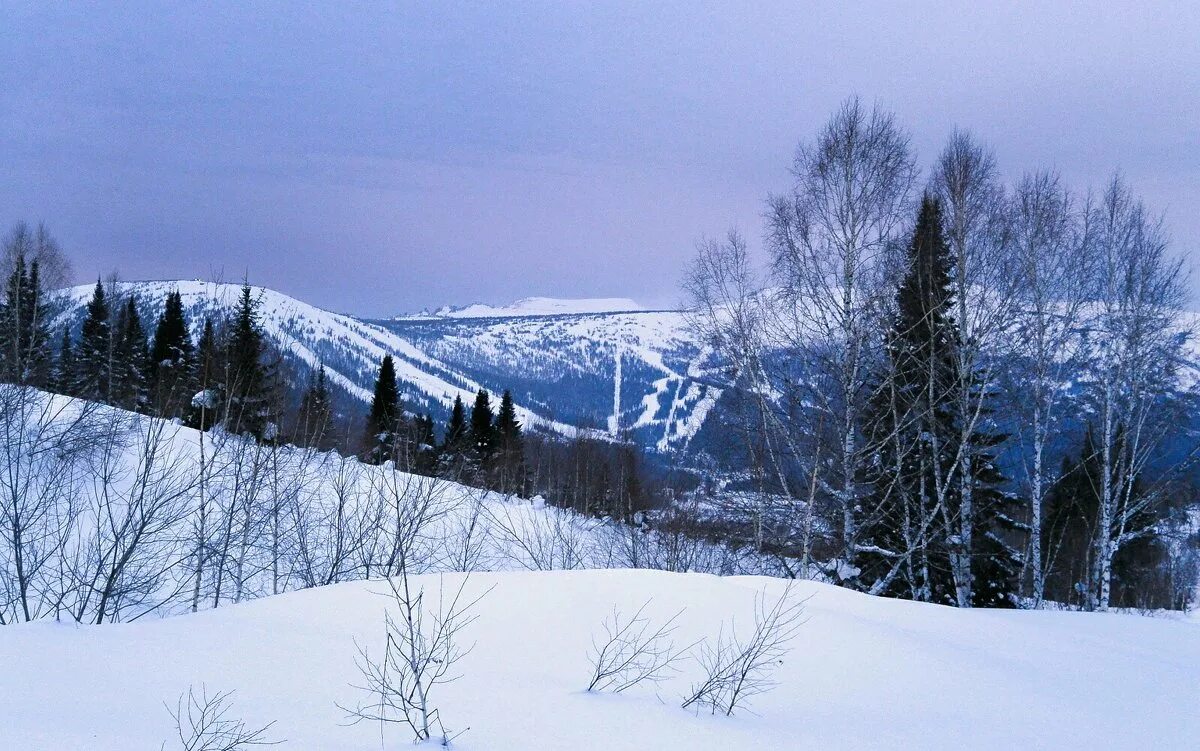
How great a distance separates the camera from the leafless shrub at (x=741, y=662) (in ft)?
13.1

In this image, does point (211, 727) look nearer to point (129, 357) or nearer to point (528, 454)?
point (129, 357)

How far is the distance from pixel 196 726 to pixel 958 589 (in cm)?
1212

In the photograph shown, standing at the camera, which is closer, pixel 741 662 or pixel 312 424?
pixel 741 662

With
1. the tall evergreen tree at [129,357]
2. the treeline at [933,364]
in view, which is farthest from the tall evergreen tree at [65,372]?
the treeline at [933,364]

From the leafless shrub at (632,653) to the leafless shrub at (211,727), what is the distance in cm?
170

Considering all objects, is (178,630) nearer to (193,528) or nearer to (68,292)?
(193,528)

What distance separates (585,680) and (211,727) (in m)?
2.02

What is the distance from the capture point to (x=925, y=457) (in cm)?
1241

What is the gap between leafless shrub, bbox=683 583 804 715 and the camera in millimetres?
4000

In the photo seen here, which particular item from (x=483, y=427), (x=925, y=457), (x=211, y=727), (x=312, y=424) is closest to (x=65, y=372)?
(x=312, y=424)

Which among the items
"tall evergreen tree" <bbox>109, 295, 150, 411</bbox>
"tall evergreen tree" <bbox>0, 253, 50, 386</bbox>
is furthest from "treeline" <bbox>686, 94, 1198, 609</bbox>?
"tall evergreen tree" <bbox>109, 295, 150, 411</bbox>

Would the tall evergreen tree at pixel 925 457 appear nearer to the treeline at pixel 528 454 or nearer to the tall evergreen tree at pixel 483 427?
the treeline at pixel 528 454

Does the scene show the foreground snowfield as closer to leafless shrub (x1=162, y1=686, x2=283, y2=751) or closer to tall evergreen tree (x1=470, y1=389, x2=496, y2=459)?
leafless shrub (x1=162, y1=686, x2=283, y2=751)

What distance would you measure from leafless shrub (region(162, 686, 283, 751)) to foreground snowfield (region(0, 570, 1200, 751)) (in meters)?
0.09
